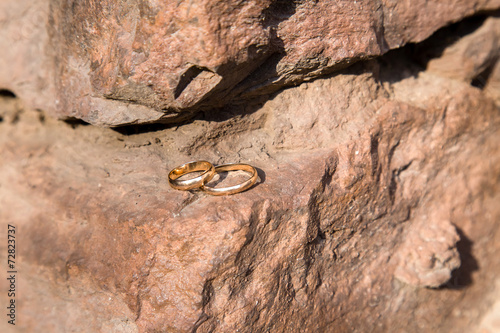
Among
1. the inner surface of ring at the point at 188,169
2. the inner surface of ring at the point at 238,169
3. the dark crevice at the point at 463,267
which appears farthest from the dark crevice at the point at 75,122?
the dark crevice at the point at 463,267

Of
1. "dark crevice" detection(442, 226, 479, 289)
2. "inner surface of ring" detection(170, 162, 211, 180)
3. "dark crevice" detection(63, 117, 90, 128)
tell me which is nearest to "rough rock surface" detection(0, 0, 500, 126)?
"dark crevice" detection(63, 117, 90, 128)

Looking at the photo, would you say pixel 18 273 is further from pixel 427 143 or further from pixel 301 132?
pixel 427 143

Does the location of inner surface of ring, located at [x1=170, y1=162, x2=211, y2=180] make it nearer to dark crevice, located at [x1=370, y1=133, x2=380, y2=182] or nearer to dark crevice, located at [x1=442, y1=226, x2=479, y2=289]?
dark crevice, located at [x1=370, y1=133, x2=380, y2=182]

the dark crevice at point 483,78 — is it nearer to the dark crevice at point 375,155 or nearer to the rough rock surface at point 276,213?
the rough rock surface at point 276,213

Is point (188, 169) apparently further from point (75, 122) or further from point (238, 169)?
point (75, 122)

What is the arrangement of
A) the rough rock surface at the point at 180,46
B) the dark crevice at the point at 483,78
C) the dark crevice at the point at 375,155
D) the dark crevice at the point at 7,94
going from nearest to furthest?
the rough rock surface at the point at 180,46, the dark crevice at the point at 375,155, the dark crevice at the point at 7,94, the dark crevice at the point at 483,78

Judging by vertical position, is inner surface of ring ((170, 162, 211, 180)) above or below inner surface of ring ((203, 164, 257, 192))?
above

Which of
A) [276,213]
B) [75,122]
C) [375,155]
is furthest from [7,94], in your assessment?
[375,155]

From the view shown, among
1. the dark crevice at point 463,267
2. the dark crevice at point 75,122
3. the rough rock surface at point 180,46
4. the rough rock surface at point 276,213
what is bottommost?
the dark crevice at point 463,267
